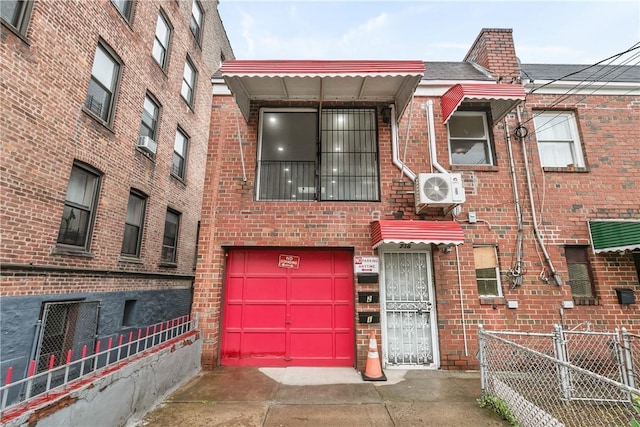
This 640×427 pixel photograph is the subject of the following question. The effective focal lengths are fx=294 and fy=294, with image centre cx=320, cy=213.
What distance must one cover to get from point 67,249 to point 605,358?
1118 centimetres

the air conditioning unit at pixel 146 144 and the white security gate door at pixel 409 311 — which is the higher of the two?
the air conditioning unit at pixel 146 144

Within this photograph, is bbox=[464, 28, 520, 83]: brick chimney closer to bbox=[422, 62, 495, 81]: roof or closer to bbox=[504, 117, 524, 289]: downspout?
bbox=[422, 62, 495, 81]: roof

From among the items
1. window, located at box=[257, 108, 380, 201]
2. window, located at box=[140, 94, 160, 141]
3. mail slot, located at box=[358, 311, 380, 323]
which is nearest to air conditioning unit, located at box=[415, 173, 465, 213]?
window, located at box=[257, 108, 380, 201]

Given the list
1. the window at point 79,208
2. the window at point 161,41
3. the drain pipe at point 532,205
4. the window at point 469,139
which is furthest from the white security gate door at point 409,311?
the window at point 161,41

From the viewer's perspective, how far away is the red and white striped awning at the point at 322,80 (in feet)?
17.7

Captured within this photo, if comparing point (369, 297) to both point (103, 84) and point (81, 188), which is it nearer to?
point (81, 188)

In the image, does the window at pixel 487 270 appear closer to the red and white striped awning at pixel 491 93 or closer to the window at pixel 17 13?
the red and white striped awning at pixel 491 93

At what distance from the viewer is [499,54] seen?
7176 mm

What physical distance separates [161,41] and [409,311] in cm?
1184

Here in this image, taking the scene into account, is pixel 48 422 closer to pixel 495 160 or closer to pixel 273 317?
pixel 273 317

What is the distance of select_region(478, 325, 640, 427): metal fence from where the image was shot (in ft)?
11.7

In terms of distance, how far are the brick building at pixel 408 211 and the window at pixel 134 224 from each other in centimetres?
397

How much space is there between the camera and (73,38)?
6.51 meters

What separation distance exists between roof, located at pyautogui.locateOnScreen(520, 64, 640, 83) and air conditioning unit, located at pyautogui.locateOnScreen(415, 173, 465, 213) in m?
3.52
